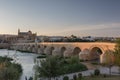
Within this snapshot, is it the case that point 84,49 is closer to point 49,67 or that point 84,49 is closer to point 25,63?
point 25,63

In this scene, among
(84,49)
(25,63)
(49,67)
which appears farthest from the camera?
(84,49)

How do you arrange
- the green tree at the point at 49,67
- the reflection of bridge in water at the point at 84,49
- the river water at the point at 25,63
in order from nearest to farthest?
the green tree at the point at 49,67
the river water at the point at 25,63
the reflection of bridge in water at the point at 84,49

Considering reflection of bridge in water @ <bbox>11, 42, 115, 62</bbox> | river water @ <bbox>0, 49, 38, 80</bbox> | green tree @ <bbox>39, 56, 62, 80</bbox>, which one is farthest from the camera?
reflection of bridge in water @ <bbox>11, 42, 115, 62</bbox>

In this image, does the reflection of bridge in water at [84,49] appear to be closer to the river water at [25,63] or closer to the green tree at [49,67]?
the river water at [25,63]

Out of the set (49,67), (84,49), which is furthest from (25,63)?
(49,67)

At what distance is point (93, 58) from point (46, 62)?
92.4ft

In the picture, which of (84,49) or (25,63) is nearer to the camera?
(25,63)

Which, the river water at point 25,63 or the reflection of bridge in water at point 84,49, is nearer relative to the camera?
the river water at point 25,63

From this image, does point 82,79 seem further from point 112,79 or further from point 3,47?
point 3,47

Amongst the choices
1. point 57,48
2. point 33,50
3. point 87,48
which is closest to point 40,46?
point 33,50

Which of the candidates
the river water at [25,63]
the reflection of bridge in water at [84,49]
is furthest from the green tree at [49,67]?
the reflection of bridge in water at [84,49]

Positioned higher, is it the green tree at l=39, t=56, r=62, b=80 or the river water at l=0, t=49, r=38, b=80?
the green tree at l=39, t=56, r=62, b=80

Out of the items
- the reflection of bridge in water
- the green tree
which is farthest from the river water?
the reflection of bridge in water

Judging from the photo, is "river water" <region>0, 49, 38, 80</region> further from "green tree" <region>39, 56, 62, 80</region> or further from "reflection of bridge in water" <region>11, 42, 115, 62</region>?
"reflection of bridge in water" <region>11, 42, 115, 62</region>
